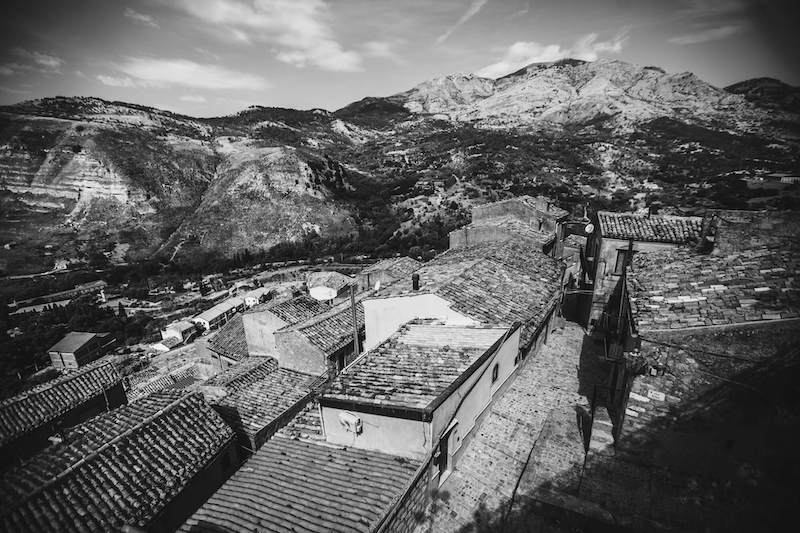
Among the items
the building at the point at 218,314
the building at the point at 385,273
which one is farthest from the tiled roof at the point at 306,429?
the building at the point at 218,314

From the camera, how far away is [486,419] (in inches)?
457

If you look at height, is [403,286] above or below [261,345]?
above

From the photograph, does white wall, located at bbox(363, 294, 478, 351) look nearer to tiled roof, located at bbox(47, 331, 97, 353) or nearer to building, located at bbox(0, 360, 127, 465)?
building, located at bbox(0, 360, 127, 465)

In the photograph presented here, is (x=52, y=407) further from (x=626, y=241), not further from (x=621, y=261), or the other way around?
(x=626, y=241)

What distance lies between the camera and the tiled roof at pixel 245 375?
16.6 m

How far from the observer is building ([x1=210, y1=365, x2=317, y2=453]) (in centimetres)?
1392

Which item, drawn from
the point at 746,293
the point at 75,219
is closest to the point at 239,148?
the point at 75,219

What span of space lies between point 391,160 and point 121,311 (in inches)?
3592

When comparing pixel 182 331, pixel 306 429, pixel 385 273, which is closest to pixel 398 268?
pixel 385 273

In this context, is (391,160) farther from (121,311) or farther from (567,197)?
(121,311)

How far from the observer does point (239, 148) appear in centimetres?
11706

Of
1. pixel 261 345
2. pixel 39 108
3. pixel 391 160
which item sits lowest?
pixel 261 345

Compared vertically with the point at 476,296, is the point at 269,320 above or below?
→ below

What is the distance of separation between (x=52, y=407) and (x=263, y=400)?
34.0 ft
